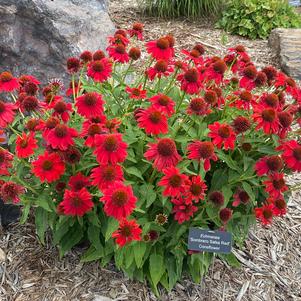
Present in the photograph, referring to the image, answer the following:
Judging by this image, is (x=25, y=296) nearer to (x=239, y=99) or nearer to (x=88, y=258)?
(x=88, y=258)

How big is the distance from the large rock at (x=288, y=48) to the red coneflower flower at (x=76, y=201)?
370 cm

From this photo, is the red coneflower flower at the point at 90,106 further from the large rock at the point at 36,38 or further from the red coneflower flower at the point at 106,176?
the large rock at the point at 36,38

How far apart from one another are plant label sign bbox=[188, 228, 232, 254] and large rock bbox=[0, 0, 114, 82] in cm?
193

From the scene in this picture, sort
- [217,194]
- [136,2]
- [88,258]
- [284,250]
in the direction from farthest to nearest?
[136,2], [284,250], [88,258], [217,194]

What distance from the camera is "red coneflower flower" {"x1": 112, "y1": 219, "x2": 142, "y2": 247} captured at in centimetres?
191

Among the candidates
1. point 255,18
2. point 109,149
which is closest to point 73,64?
point 109,149

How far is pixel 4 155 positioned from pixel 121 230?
0.59 meters

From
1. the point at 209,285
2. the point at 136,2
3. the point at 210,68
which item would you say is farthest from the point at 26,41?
the point at 136,2

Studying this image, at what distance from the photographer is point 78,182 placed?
78.1 inches

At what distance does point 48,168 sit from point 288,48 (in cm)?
406

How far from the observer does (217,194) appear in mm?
2068

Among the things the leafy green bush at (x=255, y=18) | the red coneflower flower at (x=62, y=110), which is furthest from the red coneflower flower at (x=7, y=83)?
the leafy green bush at (x=255, y=18)

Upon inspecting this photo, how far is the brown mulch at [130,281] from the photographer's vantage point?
241cm

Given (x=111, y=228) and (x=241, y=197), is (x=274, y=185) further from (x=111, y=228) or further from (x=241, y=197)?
(x=111, y=228)
